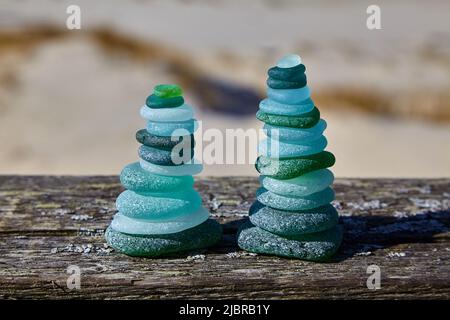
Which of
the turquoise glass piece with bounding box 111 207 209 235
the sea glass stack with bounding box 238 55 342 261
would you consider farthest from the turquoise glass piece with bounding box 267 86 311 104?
the turquoise glass piece with bounding box 111 207 209 235

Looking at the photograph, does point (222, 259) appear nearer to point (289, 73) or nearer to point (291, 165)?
point (291, 165)

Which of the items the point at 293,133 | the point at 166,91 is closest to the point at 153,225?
the point at 166,91

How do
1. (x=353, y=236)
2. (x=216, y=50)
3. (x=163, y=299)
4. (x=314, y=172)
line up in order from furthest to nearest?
1. (x=216, y=50)
2. (x=353, y=236)
3. (x=314, y=172)
4. (x=163, y=299)

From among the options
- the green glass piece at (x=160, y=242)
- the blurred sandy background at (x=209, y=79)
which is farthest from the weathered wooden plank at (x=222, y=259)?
the blurred sandy background at (x=209, y=79)

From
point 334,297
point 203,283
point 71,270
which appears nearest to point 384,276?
point 334,297

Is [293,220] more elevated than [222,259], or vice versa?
[293,220]

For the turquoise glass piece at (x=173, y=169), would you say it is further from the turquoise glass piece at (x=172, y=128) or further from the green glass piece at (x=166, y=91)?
the green glass piece at (x=166, y=91)

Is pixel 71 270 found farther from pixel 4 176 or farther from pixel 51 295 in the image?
pixel 4 176
